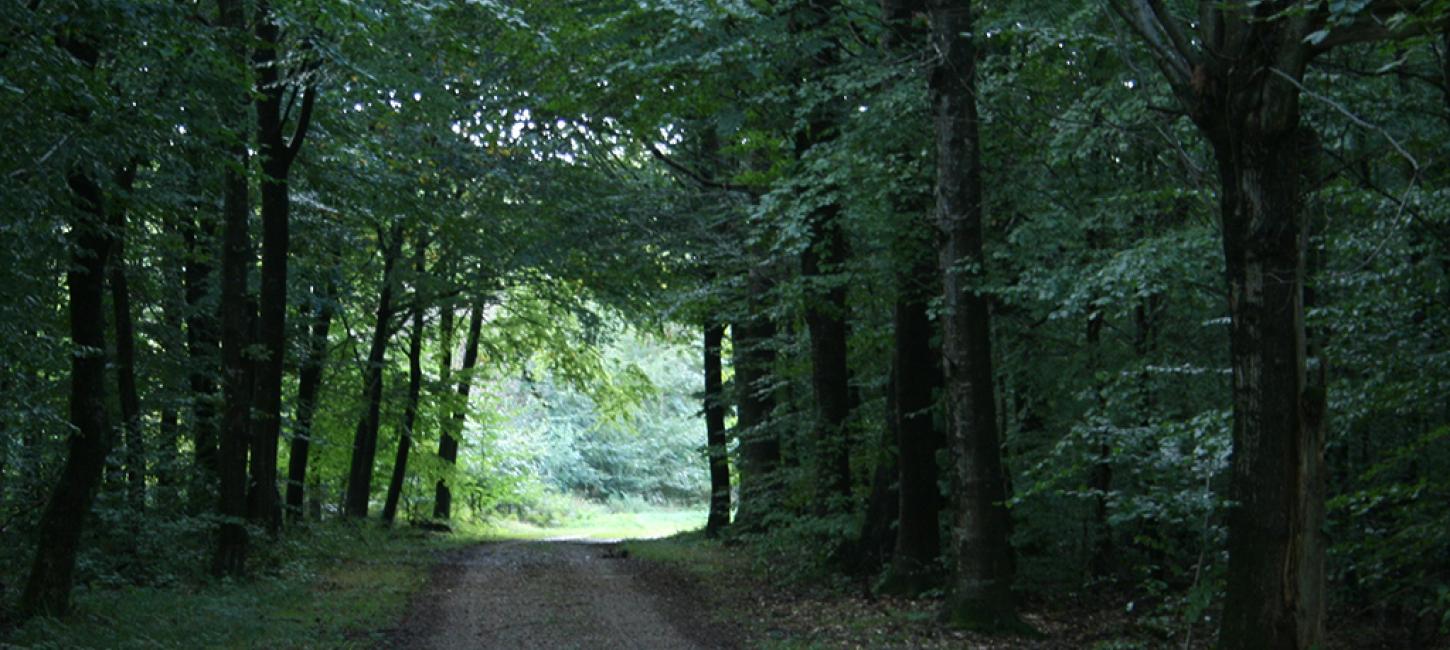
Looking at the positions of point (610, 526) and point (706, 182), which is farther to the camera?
point (610, 526)

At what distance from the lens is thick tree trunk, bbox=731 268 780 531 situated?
61.7ft

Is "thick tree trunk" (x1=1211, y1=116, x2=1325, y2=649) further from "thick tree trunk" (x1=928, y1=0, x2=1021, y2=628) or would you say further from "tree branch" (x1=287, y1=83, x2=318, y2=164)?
"tree branch" (x1=287, y1=83, x2=318, y2=164)

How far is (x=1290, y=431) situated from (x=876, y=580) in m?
7.76

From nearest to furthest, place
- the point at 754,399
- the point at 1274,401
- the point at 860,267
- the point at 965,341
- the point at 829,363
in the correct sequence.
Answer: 1. the point at 1274,401
2. the point at 965,341
3. the point at 860,267
4. the point at 829,363
5. the point at 754,399

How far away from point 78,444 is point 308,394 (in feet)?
43.2

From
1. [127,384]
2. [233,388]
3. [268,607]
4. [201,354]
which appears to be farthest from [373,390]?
[268,607]

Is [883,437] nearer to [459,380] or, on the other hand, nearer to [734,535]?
[734,535]

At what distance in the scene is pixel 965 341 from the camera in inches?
439

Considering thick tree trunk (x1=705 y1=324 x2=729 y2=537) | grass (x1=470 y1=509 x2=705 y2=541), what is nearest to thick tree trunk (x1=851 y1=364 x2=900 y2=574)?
thick tree trunk (x1=705 y1=324 x2=729 y2=537)

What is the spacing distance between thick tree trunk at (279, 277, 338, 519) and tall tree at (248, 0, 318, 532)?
3.11 metres

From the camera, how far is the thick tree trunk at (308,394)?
2028cm

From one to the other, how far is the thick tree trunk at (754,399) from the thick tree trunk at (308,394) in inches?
280

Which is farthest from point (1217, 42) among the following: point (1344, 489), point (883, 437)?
point (883, 437)

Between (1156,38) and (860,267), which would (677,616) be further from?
(1156,38)
